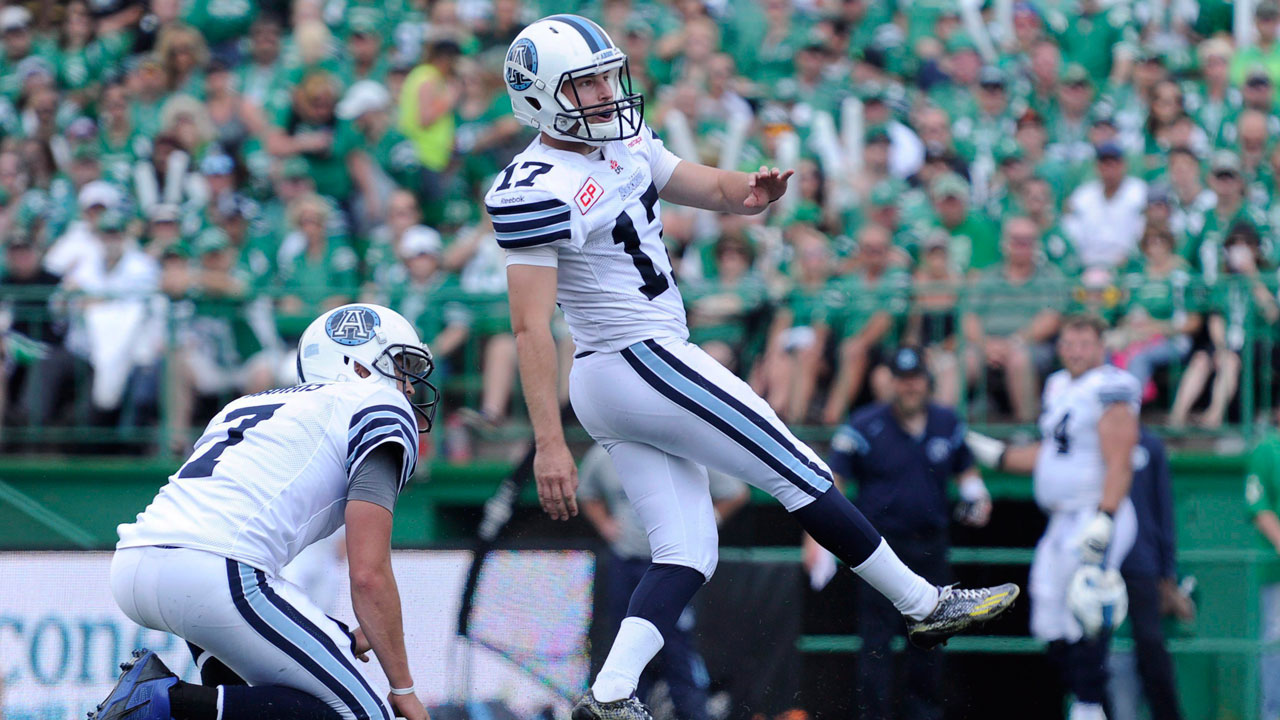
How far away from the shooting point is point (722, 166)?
9.73 metres

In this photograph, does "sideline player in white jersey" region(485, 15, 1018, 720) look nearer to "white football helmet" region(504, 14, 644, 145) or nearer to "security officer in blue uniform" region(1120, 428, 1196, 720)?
"white football helmet" region(504, 14, 644, 145)

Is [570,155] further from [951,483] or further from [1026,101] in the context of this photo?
[1026,101]

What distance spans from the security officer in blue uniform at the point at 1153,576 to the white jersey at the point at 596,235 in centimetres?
378

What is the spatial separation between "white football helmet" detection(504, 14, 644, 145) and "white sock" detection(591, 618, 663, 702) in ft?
4.69

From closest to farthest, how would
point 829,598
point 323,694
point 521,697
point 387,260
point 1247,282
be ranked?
point 323,694
point 521,697
point 829,598
point 1247,282
point 387,260

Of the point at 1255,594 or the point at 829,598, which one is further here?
the point at 1255,594

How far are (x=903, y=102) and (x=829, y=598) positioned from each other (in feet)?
13.6

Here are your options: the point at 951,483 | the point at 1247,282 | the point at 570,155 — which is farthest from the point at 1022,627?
the point at 570,155

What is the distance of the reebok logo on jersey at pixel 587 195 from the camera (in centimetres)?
463

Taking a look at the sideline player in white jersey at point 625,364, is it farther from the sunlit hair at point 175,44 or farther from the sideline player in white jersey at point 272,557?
the sunlit hair at point 175,44

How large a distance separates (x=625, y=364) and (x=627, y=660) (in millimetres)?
858

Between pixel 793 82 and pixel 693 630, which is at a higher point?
pixel 793 82

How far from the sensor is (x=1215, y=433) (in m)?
8.59

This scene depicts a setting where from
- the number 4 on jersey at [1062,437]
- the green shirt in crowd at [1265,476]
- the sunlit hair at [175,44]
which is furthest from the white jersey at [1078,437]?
the sunlit hair at [175,44]
